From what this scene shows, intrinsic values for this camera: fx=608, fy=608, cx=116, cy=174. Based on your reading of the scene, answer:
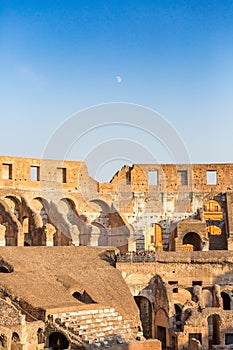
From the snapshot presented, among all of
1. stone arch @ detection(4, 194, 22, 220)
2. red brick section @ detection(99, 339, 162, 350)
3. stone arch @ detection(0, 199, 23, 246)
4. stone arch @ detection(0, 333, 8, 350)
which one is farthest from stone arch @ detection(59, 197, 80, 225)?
stone arch @ detection(0, 333, 8, 350)

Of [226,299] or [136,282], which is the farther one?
[226,299]

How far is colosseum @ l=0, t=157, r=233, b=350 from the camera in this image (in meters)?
26.0

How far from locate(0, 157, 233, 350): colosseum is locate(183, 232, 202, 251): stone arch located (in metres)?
0.08

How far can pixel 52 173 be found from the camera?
4262cm

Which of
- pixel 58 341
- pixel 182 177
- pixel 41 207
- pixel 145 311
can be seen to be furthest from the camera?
pixel 182 177

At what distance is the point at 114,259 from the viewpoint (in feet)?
113

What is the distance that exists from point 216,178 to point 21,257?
17.9 meters

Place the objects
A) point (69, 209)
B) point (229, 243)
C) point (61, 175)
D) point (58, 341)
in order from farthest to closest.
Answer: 1. point (61, 175)
2. point (69, 209)
3. point (229, 243)
4. point (58, 341)

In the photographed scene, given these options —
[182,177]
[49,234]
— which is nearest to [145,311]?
[49,234]

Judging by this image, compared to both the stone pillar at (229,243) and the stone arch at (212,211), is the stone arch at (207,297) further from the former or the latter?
the stone arch at (212,211)

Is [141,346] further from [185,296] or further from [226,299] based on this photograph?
[226,299]

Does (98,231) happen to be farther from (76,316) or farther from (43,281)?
(76,316)

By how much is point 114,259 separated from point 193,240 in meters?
8.57

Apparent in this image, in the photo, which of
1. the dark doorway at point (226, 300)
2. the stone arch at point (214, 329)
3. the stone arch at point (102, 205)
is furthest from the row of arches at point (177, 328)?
the stone arch at point (102, 205)
